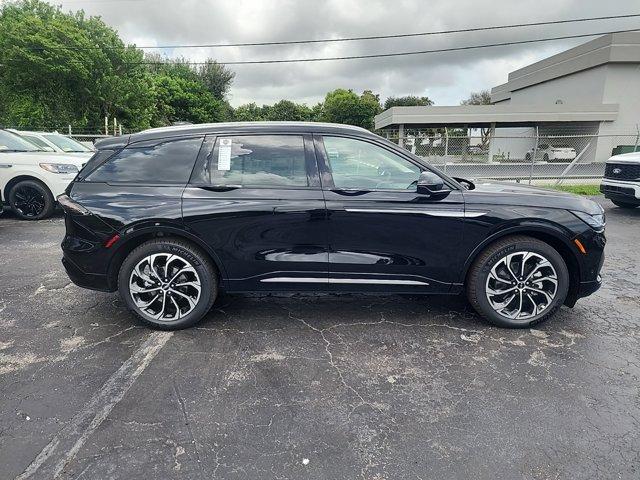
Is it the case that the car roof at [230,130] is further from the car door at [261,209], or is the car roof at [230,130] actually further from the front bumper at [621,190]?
the front bumper at [621,190]

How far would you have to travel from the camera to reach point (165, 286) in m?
3.57

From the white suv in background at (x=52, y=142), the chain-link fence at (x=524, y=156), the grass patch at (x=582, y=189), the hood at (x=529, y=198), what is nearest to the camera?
the hood at (x=529, y=198)

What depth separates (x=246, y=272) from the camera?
3.61 meters

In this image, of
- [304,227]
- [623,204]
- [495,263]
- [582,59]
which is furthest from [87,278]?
[582,59]

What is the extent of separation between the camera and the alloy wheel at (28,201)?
27.0 feet

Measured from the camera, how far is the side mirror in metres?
3.43

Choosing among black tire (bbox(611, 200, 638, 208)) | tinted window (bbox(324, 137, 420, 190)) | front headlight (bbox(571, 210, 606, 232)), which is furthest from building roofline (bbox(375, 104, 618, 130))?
tinted window (bbox(324, 137, 420, 190))

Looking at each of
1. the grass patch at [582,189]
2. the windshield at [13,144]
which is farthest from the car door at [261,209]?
the grass patch at [582,189]

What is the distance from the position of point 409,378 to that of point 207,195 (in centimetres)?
212

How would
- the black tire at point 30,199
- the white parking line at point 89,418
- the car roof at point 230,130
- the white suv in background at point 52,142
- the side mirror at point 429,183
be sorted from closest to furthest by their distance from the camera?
1. the white parking line at point 89,418
2. the side mirror at point 429,183
3. the car roof at point 230,130
4. the black tire at point 30,199
5. the white suv in background at point 52,142

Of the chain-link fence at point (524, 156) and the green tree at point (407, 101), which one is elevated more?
the green tree at point (407, 101)

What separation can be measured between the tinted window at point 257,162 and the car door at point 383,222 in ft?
0.70

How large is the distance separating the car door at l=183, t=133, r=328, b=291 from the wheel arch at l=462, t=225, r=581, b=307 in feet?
4.20

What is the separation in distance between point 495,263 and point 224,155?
2458mm
